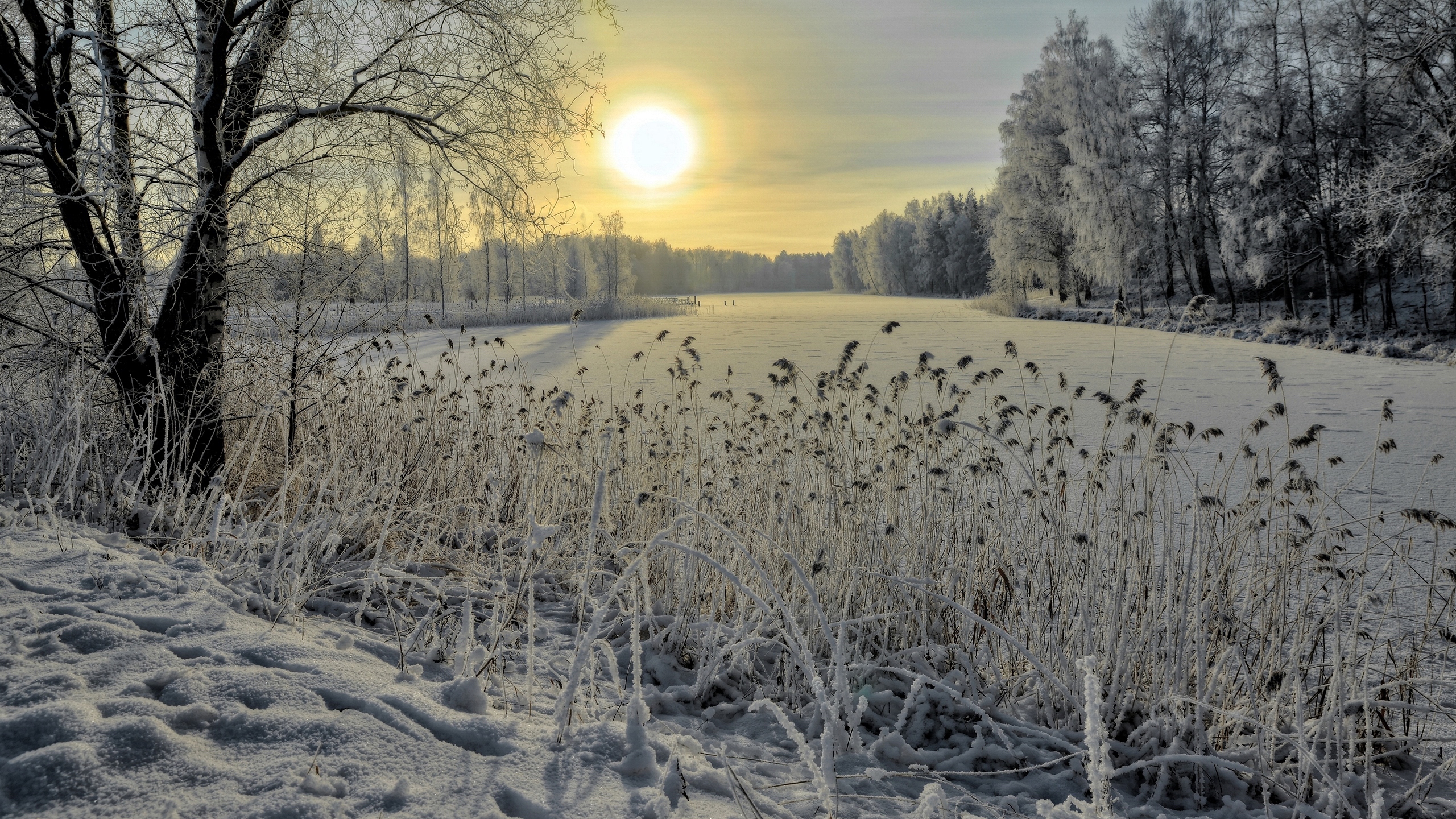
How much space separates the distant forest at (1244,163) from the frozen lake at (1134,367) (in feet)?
10.0

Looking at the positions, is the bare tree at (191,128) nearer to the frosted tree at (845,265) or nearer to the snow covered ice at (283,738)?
the snow covered ice at (283,738)

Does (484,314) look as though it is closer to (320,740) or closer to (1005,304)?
(1005,304)

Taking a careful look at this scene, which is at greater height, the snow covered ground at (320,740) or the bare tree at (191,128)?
the bare tree at (191,128)

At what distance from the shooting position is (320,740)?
1.55m

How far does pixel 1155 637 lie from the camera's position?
2785mm

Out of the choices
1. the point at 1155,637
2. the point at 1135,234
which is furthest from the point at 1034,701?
the point at 1135,234

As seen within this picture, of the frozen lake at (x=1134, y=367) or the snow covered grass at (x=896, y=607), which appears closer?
the snow covered grass at (x=896, y=607)

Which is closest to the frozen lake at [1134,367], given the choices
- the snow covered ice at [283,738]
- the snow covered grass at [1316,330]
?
the snow covered grass at [1316,330]

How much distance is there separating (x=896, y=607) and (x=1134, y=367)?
10270 millimetres

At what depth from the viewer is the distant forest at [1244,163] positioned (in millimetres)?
13898

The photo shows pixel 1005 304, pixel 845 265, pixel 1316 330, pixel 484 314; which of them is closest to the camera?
pixel 1316 330

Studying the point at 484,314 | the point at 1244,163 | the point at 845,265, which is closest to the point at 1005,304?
the point at 1244,163

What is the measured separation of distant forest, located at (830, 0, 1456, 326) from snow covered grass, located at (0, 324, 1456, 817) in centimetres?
1323

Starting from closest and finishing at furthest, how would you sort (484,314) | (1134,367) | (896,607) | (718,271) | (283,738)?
(283,738) < (896,607) < (1134,367) < (484,314) < (718,271)
